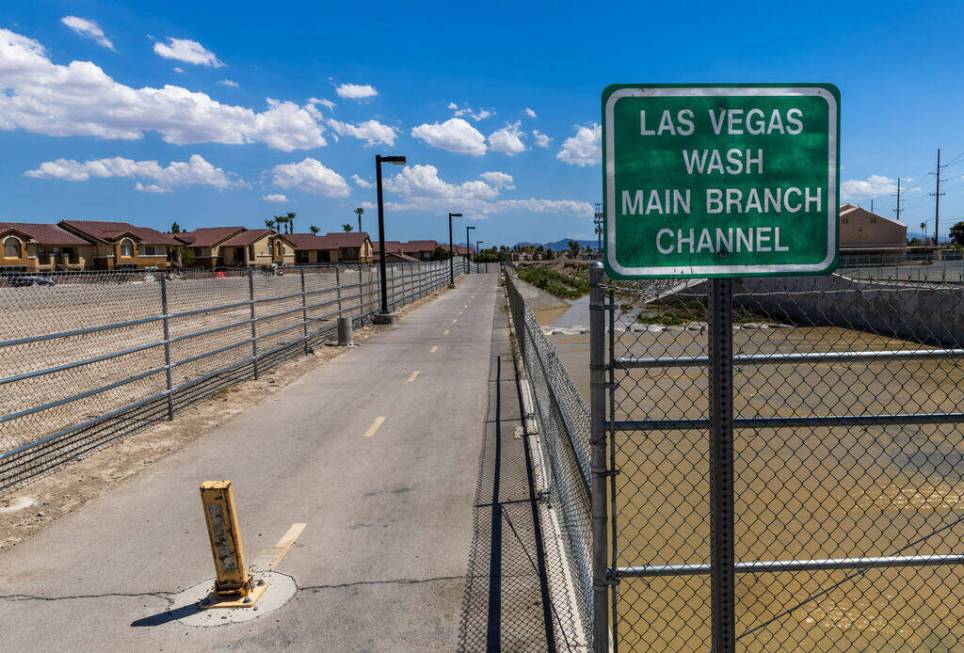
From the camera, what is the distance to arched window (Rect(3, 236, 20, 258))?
60.3 meters

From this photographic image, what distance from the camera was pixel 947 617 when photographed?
18.8 feet

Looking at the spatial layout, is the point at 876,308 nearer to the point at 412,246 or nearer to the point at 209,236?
the point at 209,236

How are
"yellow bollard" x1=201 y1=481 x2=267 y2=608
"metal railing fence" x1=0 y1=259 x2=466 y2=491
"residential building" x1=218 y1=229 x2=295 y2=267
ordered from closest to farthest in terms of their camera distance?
"yellow bollard" x1=201 y1=481 x2=267 y2=608, "metal railing fence" x1=0 y1=259 x2=466 y2=491, "residential building" x1=218 y1=229 x2=295 y2=267

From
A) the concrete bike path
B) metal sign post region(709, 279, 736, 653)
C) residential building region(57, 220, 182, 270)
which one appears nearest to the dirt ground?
the concrete bike path

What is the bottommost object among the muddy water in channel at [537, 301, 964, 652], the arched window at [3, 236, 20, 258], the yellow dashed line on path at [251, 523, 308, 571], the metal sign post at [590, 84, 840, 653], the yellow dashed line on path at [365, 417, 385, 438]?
the muddy water in channel at [537, 301, 964, 652]

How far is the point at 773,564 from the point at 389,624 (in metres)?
2.80

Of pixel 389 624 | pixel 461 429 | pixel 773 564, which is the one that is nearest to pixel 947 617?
pixel 773 564

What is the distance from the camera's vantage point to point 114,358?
47.7 feet

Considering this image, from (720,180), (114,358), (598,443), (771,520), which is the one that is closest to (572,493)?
(598,443)

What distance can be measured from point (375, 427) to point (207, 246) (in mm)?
85248

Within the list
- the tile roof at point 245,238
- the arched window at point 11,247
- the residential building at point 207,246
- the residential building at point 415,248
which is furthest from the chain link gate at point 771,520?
the residential building at point 415,248

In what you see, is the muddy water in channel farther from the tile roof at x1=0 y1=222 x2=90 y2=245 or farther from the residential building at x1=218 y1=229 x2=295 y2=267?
the residential building at x1=218 y1=229 x2=295 y2=267

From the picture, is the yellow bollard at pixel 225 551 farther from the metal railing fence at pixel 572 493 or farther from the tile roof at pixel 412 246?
the tile roof at pixel 412 246

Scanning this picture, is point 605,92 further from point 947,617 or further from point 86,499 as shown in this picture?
point 86,499
